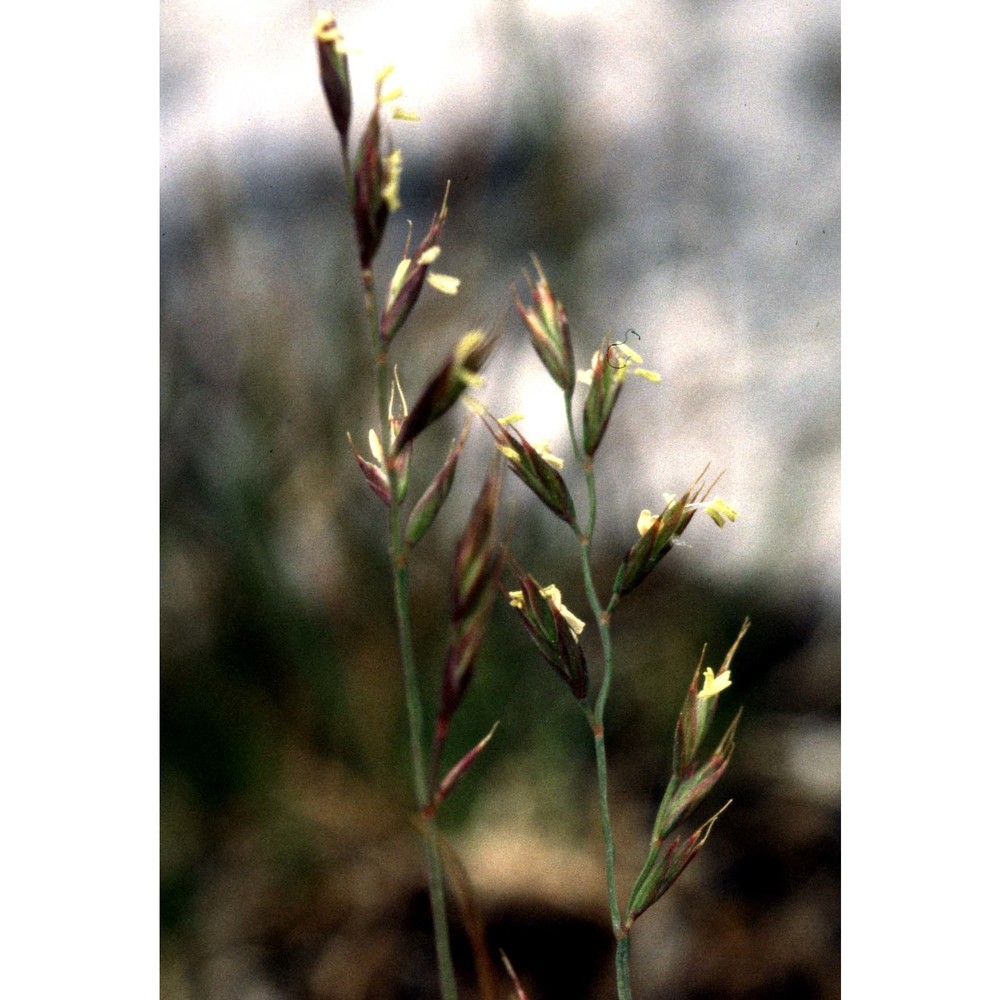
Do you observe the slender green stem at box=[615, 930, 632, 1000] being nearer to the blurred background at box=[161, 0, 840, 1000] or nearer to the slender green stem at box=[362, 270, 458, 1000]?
Answer: the slender green stem at box=[362, 270, 458, 1000]

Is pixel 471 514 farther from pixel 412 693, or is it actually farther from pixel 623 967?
pixel 623 967

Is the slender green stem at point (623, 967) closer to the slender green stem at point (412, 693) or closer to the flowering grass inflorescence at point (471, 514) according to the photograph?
the flowering grass inflorescence at point (471, 514)

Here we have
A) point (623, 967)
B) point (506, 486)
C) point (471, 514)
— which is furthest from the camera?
point (506, 486)

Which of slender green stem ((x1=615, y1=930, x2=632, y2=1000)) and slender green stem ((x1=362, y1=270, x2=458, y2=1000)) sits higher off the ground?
slender green stem ((x1=362, y1=270, x2=458, y2=1000))

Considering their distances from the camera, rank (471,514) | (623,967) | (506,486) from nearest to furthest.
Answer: (471,514) < (623,967) < (506,486)

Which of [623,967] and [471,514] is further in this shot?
[623,967]

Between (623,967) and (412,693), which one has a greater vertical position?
(412,693)

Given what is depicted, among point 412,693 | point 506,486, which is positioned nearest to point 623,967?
point 412,693

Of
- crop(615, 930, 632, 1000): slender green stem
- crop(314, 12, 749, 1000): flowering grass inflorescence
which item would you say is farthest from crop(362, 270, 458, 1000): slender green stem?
crop(615, 930, 632, 1000): slender green stem
